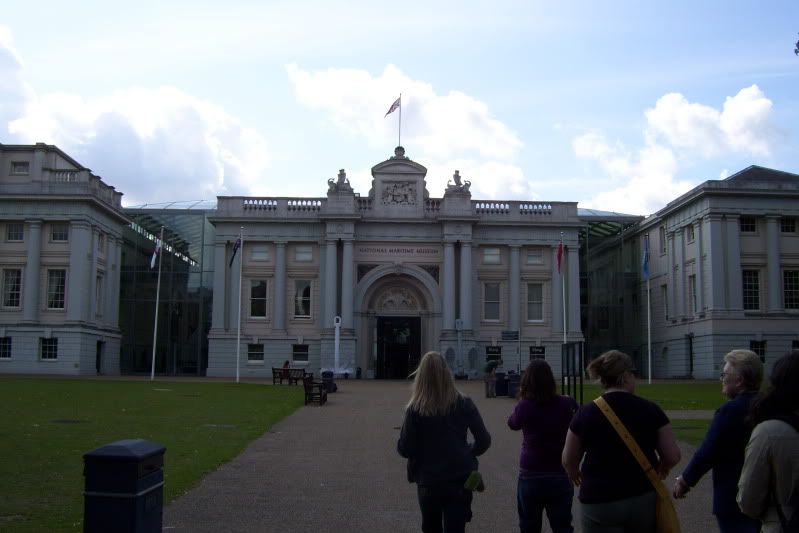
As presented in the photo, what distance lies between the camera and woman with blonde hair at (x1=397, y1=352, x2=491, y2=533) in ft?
25.6

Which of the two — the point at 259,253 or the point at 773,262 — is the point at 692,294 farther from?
the point at 259,253

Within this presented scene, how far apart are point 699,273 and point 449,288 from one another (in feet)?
52.9

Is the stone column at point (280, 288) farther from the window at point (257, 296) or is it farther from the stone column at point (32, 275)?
the stone column at point (32, 275)

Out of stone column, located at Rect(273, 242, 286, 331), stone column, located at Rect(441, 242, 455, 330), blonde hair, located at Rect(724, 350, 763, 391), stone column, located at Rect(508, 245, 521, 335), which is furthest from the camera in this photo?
stone column, located at Rect(508, 245, 521, 335)

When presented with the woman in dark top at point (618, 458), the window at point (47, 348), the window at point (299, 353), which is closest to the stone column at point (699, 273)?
the window at point (299, 353)

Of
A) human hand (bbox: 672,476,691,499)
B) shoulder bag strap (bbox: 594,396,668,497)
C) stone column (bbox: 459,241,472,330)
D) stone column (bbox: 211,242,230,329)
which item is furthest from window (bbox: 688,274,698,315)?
shoulder bag strap (bbox: 594,396,668,497)

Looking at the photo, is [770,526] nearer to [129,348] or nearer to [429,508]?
[429,508]

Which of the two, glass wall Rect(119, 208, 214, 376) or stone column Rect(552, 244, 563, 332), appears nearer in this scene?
stone column Rect(552, 244, 563, 332)

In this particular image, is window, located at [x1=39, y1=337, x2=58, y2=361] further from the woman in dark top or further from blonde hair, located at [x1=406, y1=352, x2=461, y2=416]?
the woman in dark top

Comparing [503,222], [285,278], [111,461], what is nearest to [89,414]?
[111,461]

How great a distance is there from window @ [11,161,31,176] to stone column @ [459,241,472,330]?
29.0 meters

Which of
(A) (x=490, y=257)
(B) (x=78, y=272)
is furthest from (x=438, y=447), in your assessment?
(B) (x=78, y=272)

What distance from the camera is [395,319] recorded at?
61.7 metres

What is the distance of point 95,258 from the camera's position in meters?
60.0
